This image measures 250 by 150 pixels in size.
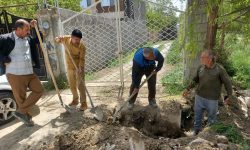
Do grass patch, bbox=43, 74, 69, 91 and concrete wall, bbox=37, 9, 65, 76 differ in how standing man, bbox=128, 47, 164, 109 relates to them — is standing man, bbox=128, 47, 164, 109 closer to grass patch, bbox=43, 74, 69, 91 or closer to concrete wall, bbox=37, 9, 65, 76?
grass patch, bbox=43, 74, 69, 91

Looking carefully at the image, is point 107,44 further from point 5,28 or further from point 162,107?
point 162,107

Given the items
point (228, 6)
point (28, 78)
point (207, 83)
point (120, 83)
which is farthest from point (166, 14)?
point (28, 78)

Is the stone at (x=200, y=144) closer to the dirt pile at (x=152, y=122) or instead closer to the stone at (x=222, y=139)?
the stone at (x=222, y=139)

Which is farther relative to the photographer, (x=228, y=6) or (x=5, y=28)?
(x=5, y=28)

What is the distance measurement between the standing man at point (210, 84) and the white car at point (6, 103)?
3.79m

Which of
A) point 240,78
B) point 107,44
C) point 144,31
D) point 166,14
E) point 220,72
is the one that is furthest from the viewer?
point 107,44

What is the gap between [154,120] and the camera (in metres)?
5.91

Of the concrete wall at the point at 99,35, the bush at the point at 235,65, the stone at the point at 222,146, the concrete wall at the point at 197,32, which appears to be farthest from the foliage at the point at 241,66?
the stone at the point at 222,146

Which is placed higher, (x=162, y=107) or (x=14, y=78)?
(x=14, y=78)

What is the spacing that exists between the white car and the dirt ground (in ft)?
0.49

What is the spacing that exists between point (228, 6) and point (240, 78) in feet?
12.9

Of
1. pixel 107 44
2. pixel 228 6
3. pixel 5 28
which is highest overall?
pixel 228 6

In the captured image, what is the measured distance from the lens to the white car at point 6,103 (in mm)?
5775

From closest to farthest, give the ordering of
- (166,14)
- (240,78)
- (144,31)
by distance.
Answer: (166,14)
(240,78)
(144,31)
